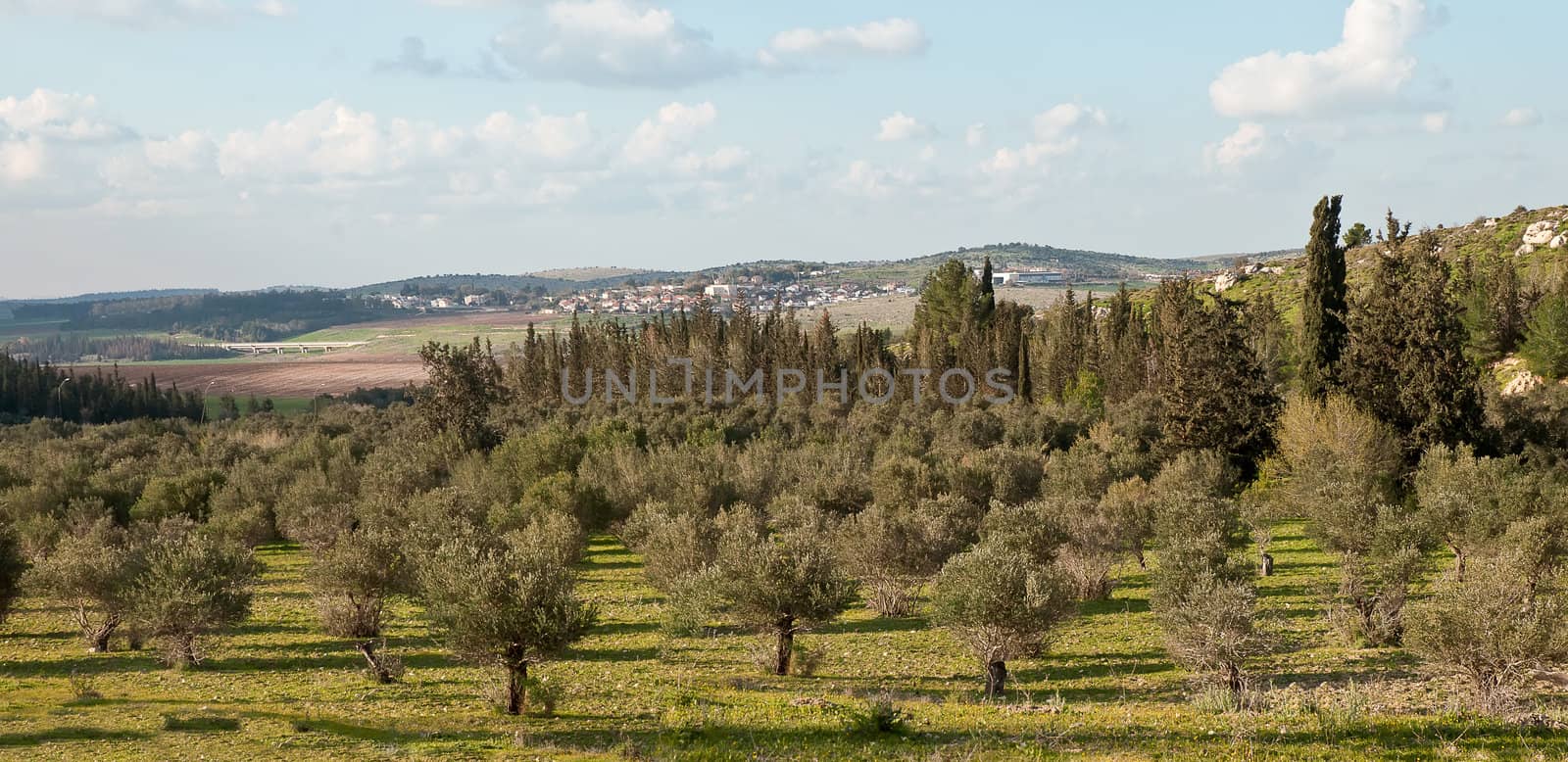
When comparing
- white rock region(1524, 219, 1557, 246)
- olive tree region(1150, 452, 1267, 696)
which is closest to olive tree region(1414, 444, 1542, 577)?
olive tree region(1150, 452, 1267, 696)

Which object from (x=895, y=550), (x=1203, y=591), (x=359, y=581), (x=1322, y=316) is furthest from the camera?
(x=1322, y=316)

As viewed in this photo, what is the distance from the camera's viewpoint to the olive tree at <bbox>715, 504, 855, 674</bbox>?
27.9m

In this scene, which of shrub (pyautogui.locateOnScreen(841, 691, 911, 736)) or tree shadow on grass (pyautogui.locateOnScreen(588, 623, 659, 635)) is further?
tree shadow on grass (pyautogui.locateOnScreen(588, 623, 659, 635))

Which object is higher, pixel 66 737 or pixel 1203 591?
pixel 1203 591

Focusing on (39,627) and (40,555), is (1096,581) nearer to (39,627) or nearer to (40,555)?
(39,627)

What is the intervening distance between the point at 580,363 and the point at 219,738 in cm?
11606

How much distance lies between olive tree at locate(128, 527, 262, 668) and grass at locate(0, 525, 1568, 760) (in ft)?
3.30

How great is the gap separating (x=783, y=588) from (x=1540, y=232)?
13454cm

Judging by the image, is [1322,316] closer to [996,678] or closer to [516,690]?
[996,678]

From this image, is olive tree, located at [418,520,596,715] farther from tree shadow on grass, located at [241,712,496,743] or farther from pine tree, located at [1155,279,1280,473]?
pine tree, located at [1155,279,1280,473]

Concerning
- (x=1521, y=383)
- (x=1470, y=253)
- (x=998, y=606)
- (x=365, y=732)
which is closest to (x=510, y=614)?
(x=365, y=732)

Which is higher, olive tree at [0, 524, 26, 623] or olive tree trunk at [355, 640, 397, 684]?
olive tree at [0, 524, 26, 623]

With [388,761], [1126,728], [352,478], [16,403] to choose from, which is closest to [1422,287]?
[1126,728]

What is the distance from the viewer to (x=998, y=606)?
25562 mm
